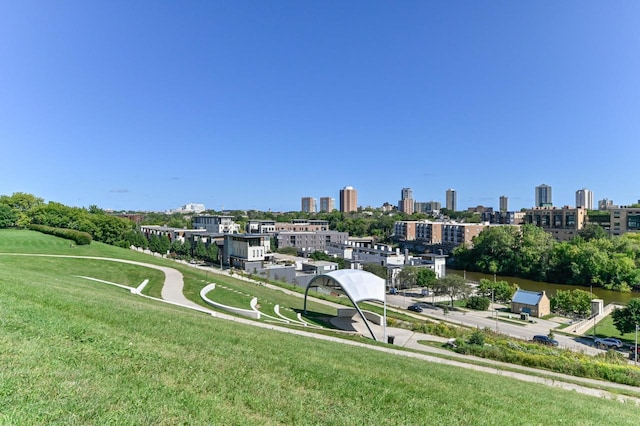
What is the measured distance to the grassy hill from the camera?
16.1 feet

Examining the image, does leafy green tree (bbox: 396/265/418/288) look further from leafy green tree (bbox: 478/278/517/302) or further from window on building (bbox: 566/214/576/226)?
window on building (bbox: 566/214/576/226)

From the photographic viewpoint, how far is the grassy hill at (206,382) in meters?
4.91

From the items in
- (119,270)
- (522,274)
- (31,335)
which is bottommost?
(522,274)

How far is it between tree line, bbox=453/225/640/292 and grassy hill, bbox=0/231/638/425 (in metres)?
58.7

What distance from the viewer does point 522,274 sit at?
223 ft

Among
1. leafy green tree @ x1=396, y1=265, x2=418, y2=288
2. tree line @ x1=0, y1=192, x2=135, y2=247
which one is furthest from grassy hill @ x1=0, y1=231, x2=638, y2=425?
tree line @ x1=0, y1=192, x2=135, y2=247

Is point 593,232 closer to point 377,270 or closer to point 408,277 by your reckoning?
point 408,277

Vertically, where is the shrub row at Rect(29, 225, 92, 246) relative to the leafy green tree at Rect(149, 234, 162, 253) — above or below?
above

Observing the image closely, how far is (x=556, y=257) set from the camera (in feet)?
210

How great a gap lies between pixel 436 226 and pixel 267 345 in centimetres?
9446

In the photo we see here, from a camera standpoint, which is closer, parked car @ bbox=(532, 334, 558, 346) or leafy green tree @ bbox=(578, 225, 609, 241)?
parked car @ bbox=(532, 334, 558, 346)

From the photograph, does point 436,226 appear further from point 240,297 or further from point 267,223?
point 240,297

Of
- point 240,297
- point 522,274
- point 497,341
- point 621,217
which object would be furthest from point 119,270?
point 621,217

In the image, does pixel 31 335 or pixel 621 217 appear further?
pixel 621 217
